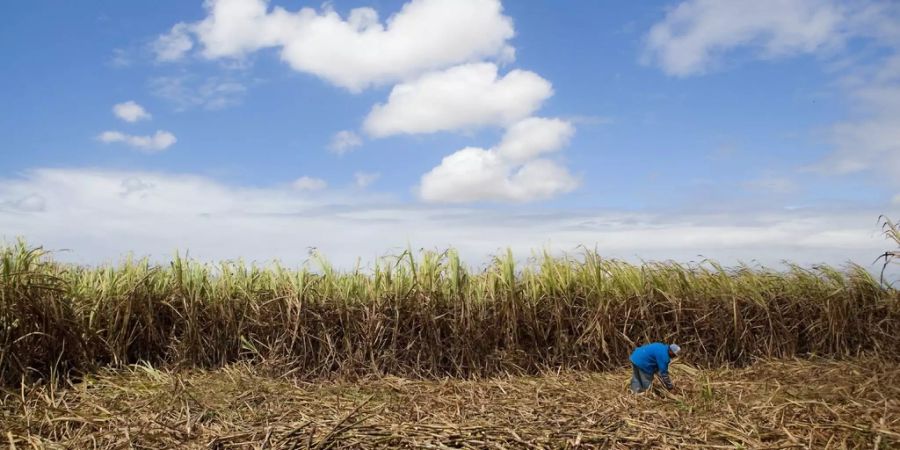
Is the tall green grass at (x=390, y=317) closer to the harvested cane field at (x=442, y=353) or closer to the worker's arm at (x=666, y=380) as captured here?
the harvested cane field at (x=442, y=353)

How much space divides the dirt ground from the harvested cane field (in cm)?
2

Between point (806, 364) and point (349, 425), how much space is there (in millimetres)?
5095

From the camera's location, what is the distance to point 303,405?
467 centimetres

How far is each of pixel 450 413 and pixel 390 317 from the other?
2039 millimetres

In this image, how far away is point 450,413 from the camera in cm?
442

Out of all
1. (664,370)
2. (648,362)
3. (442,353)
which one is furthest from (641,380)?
(442,353)

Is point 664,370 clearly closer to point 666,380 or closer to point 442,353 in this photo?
point 666,380

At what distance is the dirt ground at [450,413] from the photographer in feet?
12.2

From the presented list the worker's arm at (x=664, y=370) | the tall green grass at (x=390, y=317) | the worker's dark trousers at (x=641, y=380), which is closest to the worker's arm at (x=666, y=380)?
the worker's arm at (x=664, y=370)

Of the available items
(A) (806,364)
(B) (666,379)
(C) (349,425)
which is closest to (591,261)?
(B) (666,379)

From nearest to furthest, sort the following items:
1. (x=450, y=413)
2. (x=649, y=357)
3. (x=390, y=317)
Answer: (x=450, y=413) < (x=649, y=357) < (x=390, y=317)

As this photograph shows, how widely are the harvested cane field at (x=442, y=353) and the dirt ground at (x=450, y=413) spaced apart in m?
0.02

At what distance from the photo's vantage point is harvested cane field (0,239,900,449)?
4.05 meters

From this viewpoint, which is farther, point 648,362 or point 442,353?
point 442,353
